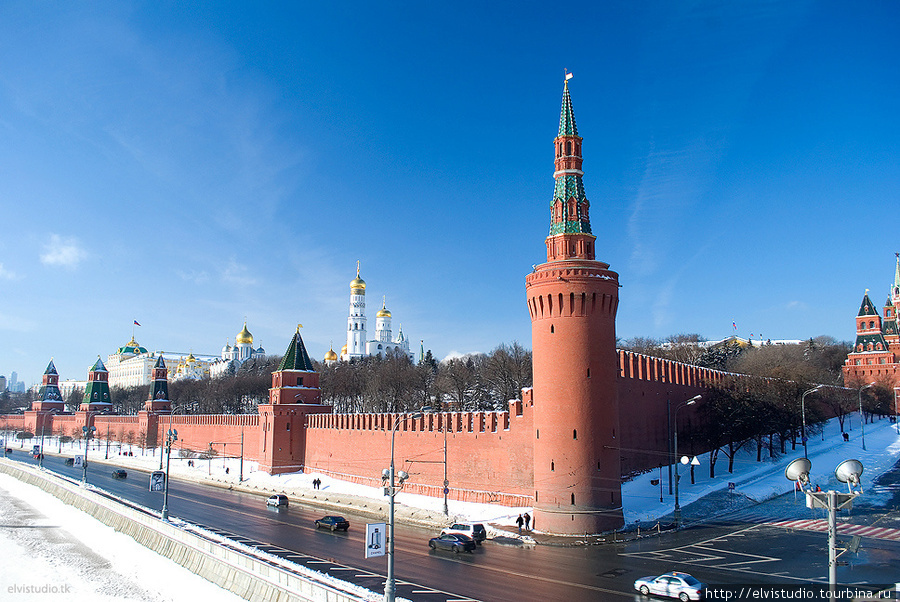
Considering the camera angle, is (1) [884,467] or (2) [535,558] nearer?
(2) [535,558]

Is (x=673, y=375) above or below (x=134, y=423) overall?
above

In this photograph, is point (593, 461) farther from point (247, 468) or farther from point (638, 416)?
point (247, 468)

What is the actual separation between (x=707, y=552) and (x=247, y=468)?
163 ft

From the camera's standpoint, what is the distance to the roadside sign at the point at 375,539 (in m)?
18.3

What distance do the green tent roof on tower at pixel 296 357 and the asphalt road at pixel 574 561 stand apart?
2622 centimetres

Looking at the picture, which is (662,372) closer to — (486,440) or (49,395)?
(486,440)

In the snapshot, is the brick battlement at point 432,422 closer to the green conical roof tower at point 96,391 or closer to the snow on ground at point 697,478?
the snow on ground at point 697,478

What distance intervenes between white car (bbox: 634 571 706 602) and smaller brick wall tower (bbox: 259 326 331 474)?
45933 mm

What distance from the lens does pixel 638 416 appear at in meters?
43.1

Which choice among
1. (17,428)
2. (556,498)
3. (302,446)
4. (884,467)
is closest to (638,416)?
(556,498)

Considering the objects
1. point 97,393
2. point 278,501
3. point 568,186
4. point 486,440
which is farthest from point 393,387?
point 97,393

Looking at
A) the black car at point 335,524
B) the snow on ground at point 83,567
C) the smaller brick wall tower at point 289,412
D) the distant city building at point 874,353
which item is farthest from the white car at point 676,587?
the distant city building at point 874,353

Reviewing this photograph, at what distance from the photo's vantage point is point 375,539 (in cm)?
1838

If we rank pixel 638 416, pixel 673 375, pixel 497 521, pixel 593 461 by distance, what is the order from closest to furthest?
pixel 593 461, pixel 497 521, pixel 638 416, pixel 673 375
